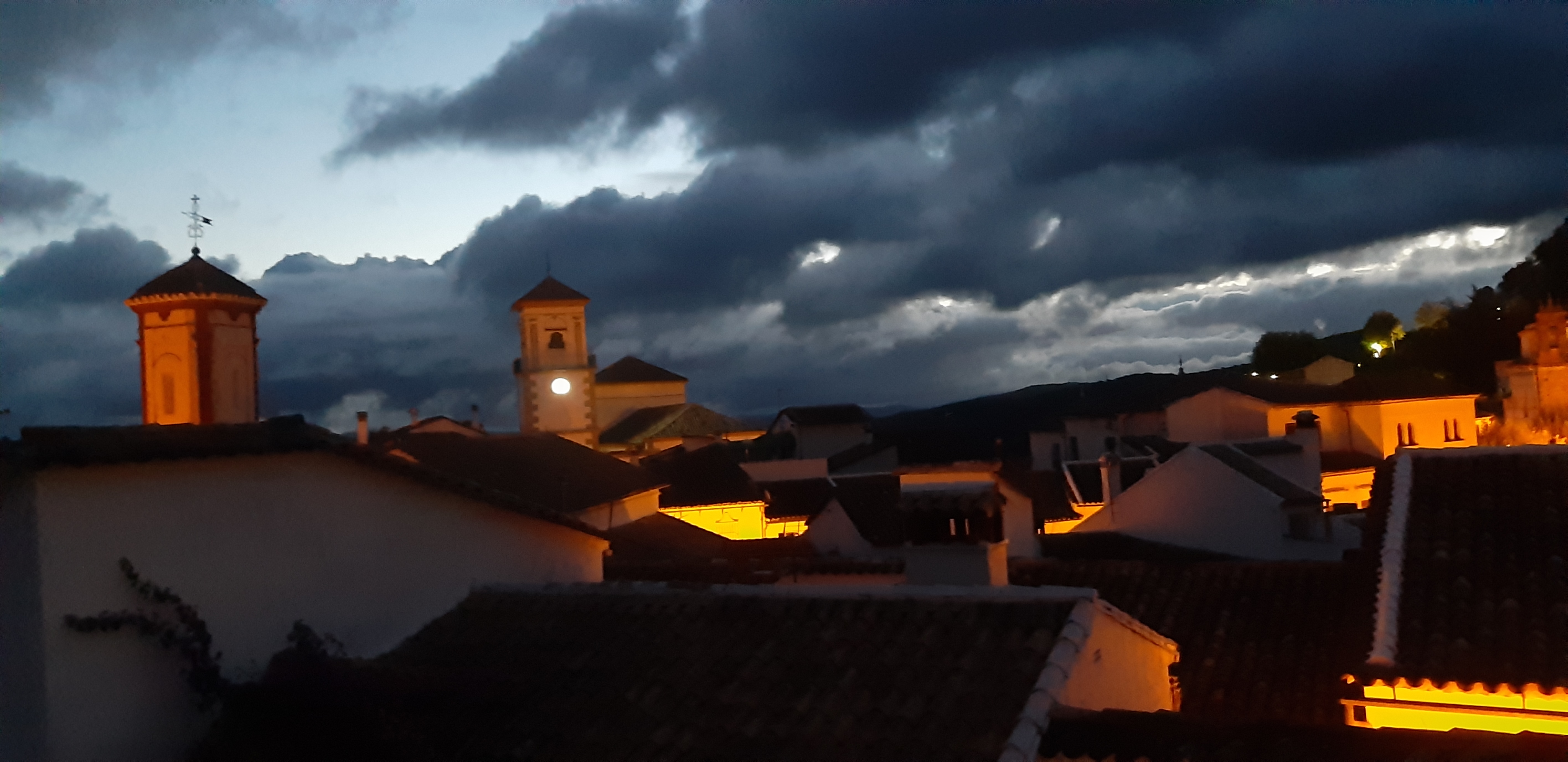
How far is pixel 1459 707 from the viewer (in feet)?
33.0

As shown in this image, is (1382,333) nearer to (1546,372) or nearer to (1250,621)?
(1546,372)

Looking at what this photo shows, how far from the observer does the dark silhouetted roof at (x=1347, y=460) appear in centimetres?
5234

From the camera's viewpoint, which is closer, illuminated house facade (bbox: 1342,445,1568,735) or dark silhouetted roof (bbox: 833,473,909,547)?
illuminated house facade (bbox: 1342,445,1568,735)

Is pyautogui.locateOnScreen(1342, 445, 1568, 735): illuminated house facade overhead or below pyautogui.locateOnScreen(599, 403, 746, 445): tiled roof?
below

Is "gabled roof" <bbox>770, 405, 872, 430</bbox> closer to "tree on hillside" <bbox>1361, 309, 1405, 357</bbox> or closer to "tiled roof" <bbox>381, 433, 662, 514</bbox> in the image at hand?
"tiled roof" <bbox>381, 433, 662, 514</bbox>

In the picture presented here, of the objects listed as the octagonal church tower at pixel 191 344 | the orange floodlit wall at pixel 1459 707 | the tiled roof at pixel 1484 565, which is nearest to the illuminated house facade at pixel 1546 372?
the tiled roof at pixel 1484 565

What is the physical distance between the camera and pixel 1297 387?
63.8 meters

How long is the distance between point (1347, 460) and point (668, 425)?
3982 centimetres

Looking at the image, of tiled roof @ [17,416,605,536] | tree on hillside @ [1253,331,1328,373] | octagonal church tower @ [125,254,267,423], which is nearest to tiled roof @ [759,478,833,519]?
octagonal church tower @ [125,254,267,423]

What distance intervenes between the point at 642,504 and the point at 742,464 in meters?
14.4

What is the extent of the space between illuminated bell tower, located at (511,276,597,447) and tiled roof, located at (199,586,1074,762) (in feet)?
175

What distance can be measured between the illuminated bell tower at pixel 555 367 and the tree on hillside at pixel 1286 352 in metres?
67.4

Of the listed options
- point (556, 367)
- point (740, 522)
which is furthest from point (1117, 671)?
point (556, 367)

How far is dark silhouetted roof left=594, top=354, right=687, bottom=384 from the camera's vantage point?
85875 mm
